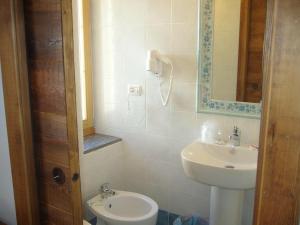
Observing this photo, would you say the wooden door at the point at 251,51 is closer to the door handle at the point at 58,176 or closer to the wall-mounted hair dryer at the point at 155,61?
the wall-mounted hair dryer at the point at 155,61

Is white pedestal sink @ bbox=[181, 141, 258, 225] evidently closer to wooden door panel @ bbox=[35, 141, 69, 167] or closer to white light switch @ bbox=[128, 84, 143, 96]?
white light switch @ bbox=[128, 84, 143, 96]

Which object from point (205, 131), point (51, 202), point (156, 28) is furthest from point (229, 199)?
point (156, 28)

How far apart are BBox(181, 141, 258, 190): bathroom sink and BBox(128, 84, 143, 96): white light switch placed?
2.08 feet

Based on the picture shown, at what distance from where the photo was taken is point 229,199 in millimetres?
1846

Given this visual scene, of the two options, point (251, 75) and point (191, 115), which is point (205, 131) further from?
point (251, 75)

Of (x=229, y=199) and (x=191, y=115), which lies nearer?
(x=229, y=199)

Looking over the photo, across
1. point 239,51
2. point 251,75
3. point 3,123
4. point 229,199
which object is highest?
point 239,51

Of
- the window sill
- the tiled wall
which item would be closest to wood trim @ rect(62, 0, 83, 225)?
the window sill

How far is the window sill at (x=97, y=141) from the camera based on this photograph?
7.27 ft

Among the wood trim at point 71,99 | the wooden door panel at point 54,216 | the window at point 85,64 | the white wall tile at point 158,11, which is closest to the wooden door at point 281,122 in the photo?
the wood trim at point 71,99

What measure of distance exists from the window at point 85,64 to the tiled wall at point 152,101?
0.17ft

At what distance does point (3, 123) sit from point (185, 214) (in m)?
1.62

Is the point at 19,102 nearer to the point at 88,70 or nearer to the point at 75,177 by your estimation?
the point at 75,177

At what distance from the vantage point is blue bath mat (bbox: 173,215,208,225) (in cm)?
217
